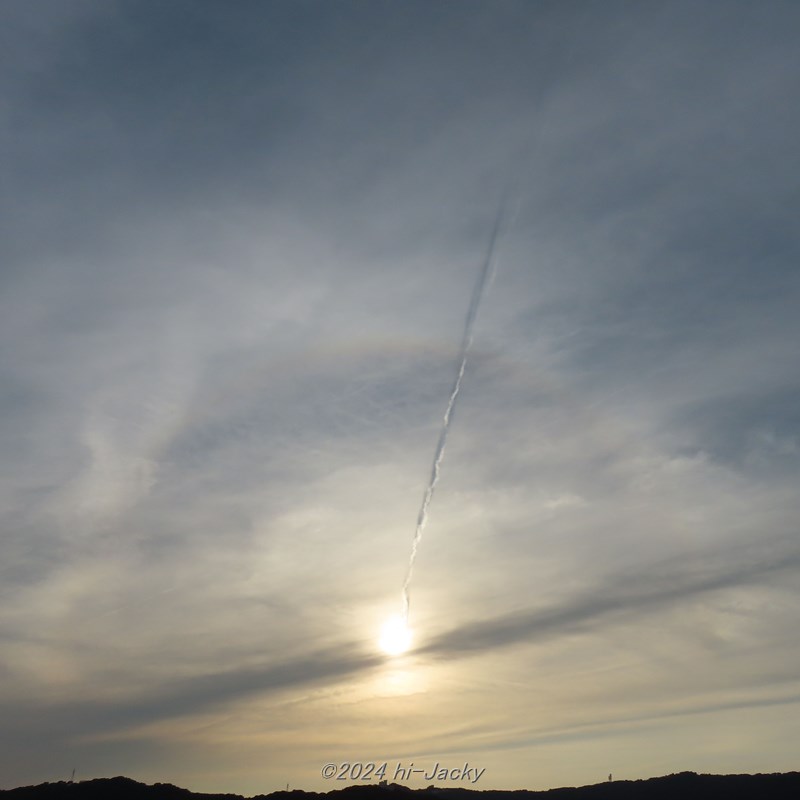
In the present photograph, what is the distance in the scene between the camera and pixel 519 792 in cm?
14950

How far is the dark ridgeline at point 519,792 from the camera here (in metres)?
87.2

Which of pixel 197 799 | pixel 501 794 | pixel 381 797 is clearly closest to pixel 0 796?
pixel 197 799

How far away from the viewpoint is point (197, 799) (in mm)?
91000

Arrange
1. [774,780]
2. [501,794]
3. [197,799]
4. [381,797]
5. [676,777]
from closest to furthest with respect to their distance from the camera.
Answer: [381,797], [197,799], [774,780], [676,777], [501,794]

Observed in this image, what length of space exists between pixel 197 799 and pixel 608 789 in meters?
84.1

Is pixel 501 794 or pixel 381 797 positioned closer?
pixel 381 797

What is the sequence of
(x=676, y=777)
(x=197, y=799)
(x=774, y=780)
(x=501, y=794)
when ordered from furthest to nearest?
(x=501, y=794) < (x=676, y=777) < (x=774, y=780) < (x=197, y=799)

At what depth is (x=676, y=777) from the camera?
133750 millimetres

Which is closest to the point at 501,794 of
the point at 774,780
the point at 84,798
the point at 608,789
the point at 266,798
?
the point at 608,789

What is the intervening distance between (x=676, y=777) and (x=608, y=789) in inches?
513

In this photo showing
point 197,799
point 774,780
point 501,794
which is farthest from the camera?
point 501,794

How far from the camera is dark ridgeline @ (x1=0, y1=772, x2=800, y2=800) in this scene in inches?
3435

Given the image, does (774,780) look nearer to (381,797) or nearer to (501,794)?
(501,794)

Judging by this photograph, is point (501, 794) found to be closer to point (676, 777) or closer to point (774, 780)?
point (676, 777)
